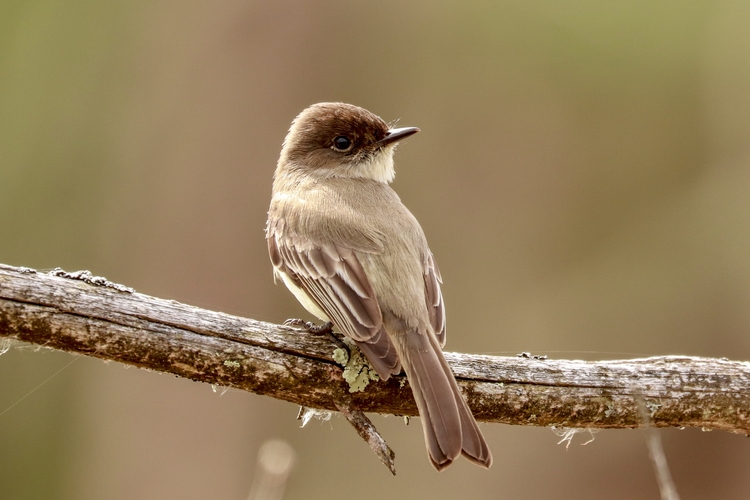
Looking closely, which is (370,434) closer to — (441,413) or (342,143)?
(441,413)

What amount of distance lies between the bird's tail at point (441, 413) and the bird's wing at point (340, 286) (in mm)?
129

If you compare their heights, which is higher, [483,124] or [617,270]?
[483,124]

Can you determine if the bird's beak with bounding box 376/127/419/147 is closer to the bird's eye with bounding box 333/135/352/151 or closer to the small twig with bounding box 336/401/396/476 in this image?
the bird's eye with bounding box 333/135/352/151

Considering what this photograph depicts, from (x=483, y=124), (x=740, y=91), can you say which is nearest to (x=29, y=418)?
(x=483, y=124)

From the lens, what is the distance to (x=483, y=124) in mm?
9539

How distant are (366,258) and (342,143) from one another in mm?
1374

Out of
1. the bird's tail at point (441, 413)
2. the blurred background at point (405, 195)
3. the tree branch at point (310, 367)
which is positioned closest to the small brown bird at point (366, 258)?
the bird's tail at point (441, 413)

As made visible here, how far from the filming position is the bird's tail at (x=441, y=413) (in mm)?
3643

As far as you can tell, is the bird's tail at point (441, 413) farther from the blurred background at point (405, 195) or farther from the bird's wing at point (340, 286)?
the blurred background at point (405, 195)

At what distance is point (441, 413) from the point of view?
3693mm

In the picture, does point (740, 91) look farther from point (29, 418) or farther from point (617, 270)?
point (29, 418)

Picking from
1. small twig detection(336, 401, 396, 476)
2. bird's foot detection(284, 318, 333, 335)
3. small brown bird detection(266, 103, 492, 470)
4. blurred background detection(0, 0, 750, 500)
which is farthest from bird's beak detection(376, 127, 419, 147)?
blurred background detection(0, 0, 750, 500)

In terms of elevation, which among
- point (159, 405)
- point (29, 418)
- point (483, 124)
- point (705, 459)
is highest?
point (483, 124)

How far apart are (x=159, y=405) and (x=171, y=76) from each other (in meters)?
3.52
